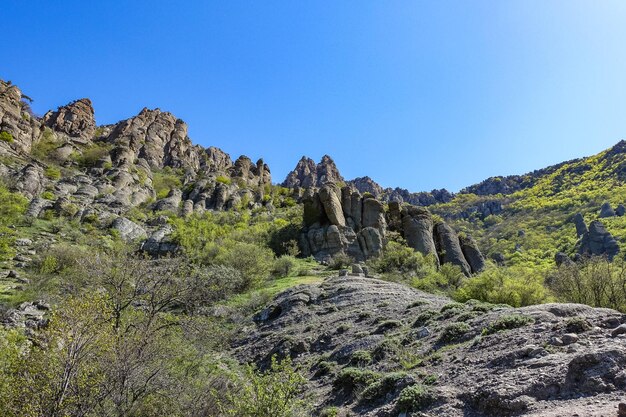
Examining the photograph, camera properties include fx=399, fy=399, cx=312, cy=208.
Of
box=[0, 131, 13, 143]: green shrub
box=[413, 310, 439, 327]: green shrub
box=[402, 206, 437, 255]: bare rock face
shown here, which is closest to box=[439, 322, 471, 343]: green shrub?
box=[413, 310, 439, 327]: green shrub

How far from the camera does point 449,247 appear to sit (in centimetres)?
4841

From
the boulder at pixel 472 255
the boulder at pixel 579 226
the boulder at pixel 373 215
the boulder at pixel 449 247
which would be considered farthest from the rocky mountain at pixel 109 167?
the boulder at pixel 579 226

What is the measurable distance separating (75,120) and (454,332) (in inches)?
4704

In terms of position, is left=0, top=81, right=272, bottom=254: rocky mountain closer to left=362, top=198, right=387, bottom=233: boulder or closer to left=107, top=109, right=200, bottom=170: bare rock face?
left=107, top=109, right=200, bottom=170: bare rock face

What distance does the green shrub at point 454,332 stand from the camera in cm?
1343

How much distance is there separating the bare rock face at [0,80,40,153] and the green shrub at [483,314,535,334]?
77.3 metres

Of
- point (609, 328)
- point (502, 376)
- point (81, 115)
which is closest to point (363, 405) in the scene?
point (502, 376)

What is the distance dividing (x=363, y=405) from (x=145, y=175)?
8052 cm

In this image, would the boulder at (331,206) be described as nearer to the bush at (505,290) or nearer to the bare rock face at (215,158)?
the bush at (505,290)

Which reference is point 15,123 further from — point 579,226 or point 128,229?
point 579,226

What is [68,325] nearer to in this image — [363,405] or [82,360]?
[82,360]

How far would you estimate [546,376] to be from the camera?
28.2ft

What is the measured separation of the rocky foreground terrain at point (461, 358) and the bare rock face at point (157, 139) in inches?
3268

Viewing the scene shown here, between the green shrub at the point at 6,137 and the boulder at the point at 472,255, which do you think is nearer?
the boulder at the point at 472,255
